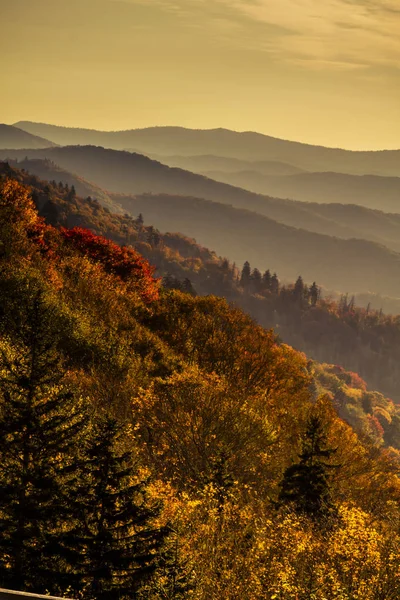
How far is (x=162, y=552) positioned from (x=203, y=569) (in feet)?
17.6

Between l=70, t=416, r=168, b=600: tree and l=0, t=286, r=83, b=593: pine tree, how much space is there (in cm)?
75

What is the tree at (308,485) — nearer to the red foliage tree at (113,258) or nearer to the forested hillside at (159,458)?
the forested hillside at (159,458)

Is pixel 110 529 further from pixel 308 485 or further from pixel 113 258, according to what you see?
pixel 113 258

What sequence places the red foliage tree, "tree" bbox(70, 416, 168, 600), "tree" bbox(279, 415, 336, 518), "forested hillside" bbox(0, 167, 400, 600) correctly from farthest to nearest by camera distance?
the red foliage tree < "tree" bbox(279, 415, 336, 518) < "forested hillside" bbox(0, 167, 400, 600) < "tree" bbox(70, 416, 168, 600)

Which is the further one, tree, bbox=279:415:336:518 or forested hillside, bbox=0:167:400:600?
tree, bbox=279:415:336:518

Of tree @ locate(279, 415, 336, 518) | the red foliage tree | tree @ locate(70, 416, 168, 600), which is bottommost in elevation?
tree @ locate(279, 415, 336, 518)

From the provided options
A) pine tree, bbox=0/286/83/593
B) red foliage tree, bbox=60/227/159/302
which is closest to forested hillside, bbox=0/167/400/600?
pine tree, bbox=0/286/83/593

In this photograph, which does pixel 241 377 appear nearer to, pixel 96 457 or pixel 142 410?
pixel 142 410

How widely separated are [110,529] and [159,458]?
2134cm

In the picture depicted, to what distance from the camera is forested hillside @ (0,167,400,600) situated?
63.4 ft

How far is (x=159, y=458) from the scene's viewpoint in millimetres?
40062

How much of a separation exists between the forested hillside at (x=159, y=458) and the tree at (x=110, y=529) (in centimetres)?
6

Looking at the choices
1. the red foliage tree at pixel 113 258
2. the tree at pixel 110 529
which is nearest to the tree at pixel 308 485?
the tree at pixel 110 529

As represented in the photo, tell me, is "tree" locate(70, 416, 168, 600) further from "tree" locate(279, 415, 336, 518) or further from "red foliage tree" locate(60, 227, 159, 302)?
"red foliage tree" locate(60, 227, 159, 302)
